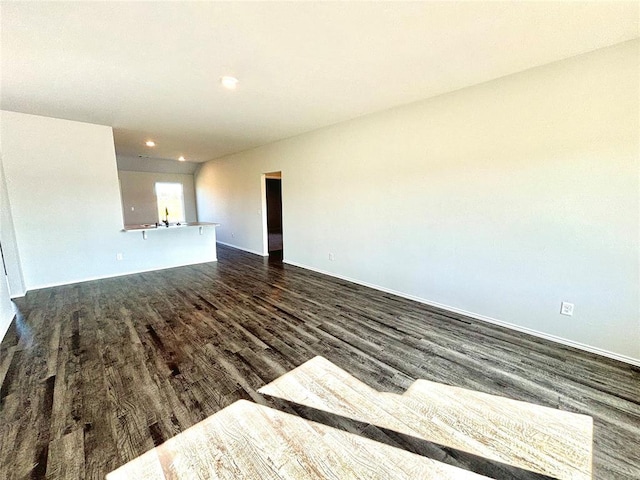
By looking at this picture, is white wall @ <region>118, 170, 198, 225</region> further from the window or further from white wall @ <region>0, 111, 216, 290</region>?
white wall @ <region>0, 111, 216, 290</region>

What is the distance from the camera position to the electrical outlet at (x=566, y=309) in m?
2.44

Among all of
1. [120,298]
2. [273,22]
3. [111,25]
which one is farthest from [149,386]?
[273,22]

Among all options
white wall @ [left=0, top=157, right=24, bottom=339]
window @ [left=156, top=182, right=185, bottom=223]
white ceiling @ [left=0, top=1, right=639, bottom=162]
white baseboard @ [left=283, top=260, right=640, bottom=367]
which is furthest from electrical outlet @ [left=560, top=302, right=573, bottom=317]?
window @ [left=156, top=182, right=185, bottom=223]

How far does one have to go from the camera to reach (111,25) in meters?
1.82

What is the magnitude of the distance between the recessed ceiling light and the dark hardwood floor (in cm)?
261

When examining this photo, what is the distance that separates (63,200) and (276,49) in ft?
14.3

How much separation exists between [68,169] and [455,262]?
594cm

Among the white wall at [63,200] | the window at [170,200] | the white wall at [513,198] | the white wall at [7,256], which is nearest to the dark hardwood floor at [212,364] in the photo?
the white wall at [7,256]

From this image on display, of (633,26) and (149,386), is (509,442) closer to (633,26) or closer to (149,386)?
(149,386)

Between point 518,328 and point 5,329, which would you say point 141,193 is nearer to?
point 5,329

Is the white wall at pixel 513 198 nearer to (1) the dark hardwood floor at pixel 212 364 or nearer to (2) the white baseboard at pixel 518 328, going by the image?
(2) the white baseboard at pixel 518 328

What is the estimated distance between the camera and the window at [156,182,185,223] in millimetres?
8820

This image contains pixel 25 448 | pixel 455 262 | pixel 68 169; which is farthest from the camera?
pixel 68 169

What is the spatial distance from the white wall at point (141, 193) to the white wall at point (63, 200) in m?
4.40
